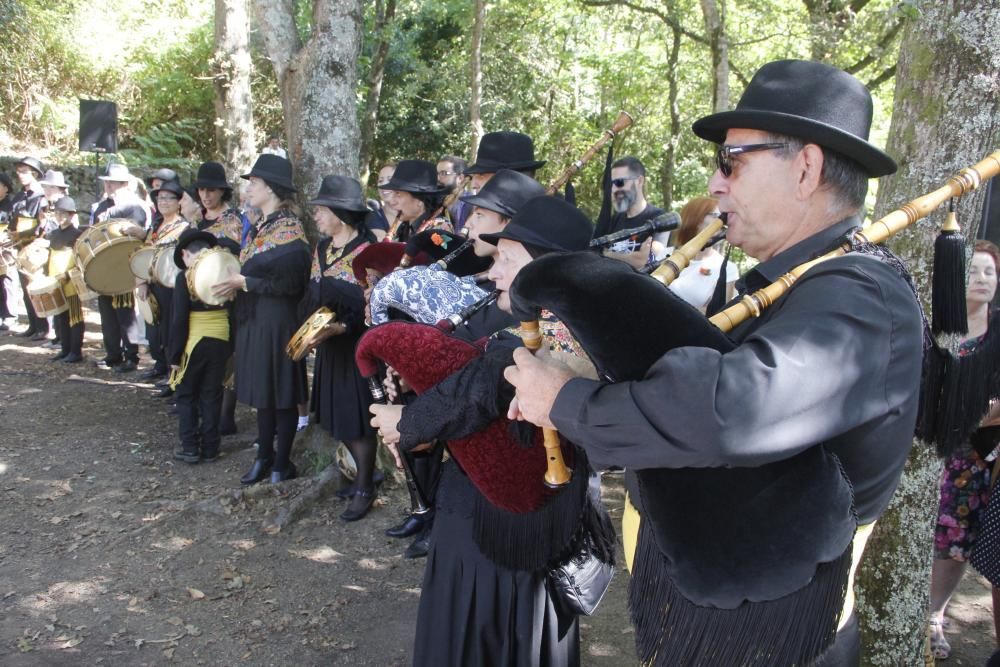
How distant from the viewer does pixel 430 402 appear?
2.57 meters

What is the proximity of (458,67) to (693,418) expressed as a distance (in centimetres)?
1989

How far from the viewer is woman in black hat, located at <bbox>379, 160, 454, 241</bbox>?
19.1ft

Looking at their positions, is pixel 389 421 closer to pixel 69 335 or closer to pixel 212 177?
pixel 212 177

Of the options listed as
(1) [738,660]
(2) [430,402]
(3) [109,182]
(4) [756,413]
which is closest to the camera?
(4) [756,413]

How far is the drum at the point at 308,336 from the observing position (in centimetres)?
485

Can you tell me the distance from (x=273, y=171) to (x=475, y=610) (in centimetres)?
406

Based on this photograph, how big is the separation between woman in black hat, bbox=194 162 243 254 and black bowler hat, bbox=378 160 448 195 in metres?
1.65

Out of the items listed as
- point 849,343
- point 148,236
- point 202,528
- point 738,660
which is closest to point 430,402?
point 738,660

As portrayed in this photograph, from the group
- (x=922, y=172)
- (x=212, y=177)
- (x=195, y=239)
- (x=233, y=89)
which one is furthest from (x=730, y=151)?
(x=233, y=89)

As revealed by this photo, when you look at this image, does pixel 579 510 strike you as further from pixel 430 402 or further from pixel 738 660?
pixel 738 660

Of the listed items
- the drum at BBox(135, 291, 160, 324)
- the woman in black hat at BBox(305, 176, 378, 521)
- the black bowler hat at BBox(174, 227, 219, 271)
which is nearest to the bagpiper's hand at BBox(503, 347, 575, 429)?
the woman in black hat at BBox(305, 176, 378, 521)

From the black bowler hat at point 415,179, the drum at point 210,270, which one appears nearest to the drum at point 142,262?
the drum at point 210,270

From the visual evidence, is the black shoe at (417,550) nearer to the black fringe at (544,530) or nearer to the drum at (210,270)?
the black fringe at (544,530)

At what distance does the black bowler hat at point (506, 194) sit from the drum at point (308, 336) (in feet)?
6.29
